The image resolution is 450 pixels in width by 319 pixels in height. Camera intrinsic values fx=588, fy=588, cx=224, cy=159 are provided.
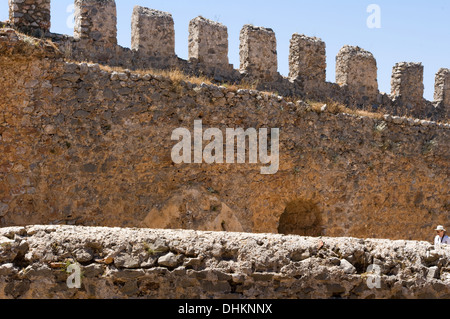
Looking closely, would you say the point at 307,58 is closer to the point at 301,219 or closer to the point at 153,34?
the point at 153,34

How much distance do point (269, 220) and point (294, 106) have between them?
235 centimetres

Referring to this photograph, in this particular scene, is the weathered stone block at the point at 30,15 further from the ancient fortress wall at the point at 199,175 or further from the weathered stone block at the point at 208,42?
the weathered stone block at the point at 208,42

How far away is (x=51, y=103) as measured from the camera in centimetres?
950

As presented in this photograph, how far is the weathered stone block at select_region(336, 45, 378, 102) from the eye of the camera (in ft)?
49.9

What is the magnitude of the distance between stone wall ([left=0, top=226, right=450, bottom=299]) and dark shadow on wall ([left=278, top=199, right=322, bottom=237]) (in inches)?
258

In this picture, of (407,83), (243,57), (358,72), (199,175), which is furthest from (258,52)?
(407,83)

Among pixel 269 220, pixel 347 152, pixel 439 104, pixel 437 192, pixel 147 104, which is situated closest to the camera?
pixel 147 104

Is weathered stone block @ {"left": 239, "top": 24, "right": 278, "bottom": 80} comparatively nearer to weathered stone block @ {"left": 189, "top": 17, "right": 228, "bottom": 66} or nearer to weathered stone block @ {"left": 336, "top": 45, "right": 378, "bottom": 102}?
weathered stone block @ {"left": 189, "top": 17, "right": 228, "bottom": 66}

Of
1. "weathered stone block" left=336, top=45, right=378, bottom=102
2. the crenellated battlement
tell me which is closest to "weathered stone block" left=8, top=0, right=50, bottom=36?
the crenellated battlement

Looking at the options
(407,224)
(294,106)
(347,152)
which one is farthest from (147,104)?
(407,224)

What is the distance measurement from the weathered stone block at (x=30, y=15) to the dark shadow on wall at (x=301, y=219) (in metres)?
6.04

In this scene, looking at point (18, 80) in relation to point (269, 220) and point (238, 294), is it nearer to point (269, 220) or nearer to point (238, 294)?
point (269, 220)

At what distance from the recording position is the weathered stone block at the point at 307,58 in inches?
570

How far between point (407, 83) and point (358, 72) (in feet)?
6.13
